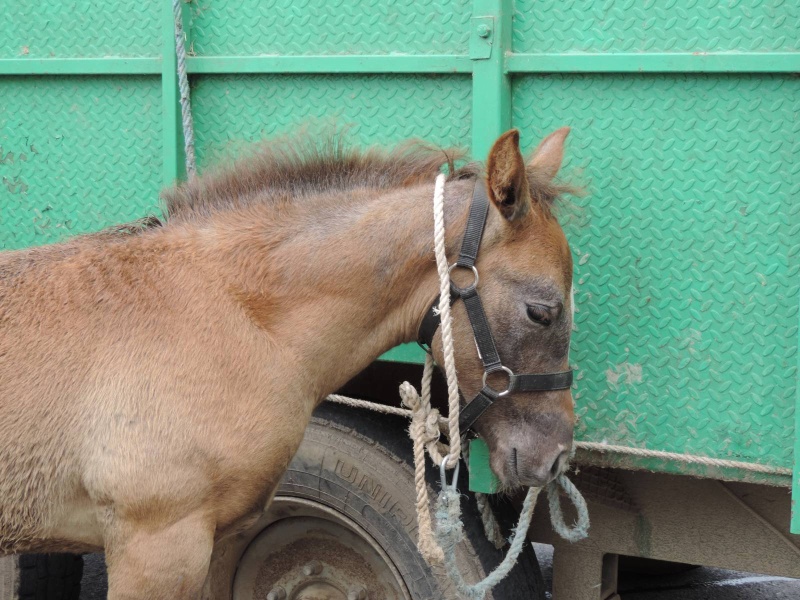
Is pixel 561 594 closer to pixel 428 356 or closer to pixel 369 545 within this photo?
pixel 369 545

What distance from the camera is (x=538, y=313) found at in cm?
251

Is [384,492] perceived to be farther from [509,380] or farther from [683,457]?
[683,457]

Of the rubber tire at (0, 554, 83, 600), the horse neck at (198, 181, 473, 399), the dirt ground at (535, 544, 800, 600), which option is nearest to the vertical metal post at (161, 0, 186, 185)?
the horse neck at (198, 181, 473, 399)

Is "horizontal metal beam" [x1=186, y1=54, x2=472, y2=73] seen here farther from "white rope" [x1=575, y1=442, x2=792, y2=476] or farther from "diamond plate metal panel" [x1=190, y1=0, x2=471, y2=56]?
"white rope" [x1=575, y1=442, x2=792, y2=476]

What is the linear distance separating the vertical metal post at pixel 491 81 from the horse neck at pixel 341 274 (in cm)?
25

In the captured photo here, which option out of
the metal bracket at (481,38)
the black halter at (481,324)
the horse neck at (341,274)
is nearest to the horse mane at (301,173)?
the horse neck at (341,274)

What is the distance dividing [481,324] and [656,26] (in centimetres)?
102

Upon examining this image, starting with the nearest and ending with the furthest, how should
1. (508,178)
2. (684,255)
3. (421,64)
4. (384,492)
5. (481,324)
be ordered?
(508,178)
(481,324)
(684,255)
(421,64)
(384,492)

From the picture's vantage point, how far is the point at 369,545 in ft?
10.6

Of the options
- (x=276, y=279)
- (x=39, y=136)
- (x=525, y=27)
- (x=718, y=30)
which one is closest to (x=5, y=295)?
(x=276, y=279)

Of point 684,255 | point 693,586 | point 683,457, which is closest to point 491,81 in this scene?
point 684,255

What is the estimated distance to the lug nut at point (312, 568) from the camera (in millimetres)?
3299

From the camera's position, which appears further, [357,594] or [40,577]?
[40,577]

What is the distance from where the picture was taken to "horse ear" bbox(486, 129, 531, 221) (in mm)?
2350
